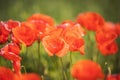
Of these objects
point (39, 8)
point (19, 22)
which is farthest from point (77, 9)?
point (19, 22)

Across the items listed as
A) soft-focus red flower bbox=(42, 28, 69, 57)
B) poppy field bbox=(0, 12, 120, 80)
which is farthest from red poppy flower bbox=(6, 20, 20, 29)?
soft-focus red flower bbox=(42, 28, 69, 57)

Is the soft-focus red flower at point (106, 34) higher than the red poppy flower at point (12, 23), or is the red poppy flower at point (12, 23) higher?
the red poppy flower at point (12, 23)

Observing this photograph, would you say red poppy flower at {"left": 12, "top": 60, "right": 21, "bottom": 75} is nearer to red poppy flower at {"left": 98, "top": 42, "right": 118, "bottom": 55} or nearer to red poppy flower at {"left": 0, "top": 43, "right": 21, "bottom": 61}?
red poppy flower at {"left": 0, "top": 43, "right": 21, "bottom": 61}

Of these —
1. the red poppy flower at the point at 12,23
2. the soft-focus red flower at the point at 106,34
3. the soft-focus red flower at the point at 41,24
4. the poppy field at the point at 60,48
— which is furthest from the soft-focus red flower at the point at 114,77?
the red poppy flower at the point at 12,23

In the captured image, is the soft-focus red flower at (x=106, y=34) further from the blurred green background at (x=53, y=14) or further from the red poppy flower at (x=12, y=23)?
the red poppy flower at (x=12, y=23)

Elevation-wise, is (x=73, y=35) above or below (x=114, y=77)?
above

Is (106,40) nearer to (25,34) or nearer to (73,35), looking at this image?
(73,35)

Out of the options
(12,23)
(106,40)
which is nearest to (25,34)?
(12,23)

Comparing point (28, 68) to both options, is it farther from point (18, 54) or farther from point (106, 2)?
point (106, 2)
